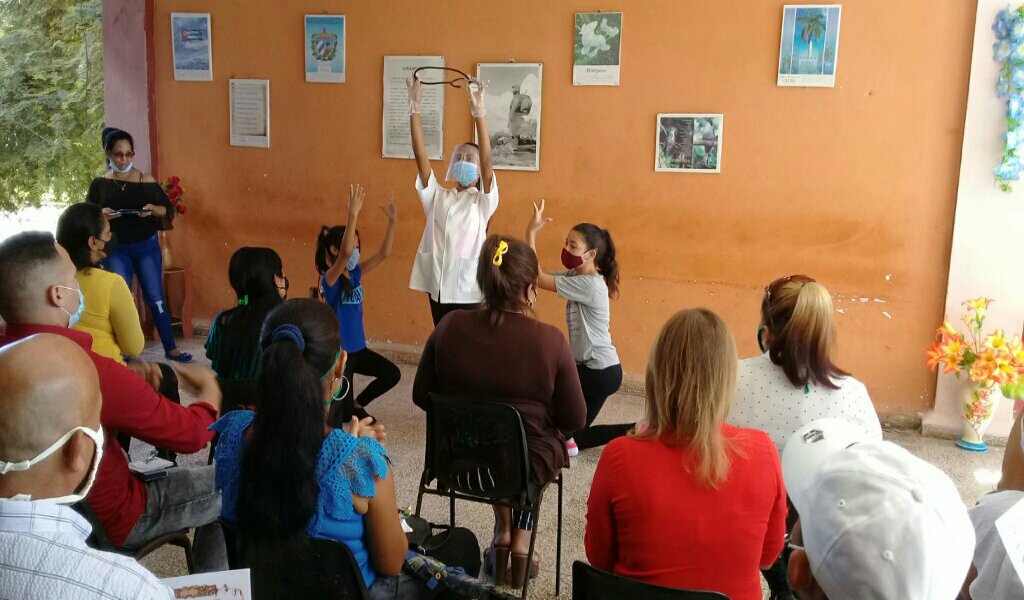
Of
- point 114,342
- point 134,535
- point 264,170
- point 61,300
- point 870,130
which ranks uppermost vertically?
point 870,130

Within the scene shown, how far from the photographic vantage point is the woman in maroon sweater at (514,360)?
259cm

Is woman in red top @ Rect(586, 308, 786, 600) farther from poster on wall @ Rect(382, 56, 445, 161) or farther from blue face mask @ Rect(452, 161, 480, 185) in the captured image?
poster on wall @ Rect(382, 56, 445, 161)

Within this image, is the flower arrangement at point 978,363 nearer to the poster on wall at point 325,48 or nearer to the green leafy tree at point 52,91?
the poster on wall at point 325,48

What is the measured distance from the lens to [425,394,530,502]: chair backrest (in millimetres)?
2482

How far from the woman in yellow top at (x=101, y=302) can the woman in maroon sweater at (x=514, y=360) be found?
1241mm

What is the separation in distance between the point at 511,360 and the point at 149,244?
13.3 ft

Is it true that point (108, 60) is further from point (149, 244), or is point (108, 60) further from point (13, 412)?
point (13, 412)

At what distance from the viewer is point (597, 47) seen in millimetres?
5016

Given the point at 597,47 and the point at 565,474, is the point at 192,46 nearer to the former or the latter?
the point at 597,47

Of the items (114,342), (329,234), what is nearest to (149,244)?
(329,234)

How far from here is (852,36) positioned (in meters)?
4.53

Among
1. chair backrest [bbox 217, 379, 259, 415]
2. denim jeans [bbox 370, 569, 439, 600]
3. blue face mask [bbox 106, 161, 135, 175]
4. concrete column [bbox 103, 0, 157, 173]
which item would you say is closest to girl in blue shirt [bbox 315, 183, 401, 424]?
chair backrest [bbox 217, 379, 259, 415]

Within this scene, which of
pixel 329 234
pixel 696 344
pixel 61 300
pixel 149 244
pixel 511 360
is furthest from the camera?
pixel 149 244

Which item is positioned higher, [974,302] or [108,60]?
[108,60]
